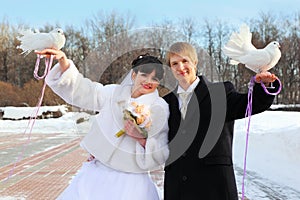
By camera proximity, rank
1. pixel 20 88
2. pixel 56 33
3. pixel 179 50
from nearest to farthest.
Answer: pixel 56 33
pixel 179 50
pixel 20 88

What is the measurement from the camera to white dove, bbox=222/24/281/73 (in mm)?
2045

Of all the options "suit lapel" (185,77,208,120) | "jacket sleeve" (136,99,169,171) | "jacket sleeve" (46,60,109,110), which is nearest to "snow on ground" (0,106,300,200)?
"jacket sleeve" (46,60,109,110)

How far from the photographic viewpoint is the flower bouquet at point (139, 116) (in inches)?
83.0

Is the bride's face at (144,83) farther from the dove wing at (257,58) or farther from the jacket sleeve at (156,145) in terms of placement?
the dove wing at (257,58)

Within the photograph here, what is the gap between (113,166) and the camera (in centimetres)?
223

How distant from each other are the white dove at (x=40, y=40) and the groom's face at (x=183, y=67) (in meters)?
0.64

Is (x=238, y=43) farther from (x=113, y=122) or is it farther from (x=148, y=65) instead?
(x=113, y=122)

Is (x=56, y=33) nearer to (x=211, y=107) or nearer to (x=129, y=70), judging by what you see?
(x=129, y=70)

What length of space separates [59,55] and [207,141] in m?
0.97

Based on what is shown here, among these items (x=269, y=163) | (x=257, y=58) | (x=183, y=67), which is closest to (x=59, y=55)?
(x=183, y=67)

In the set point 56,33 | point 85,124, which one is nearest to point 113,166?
point 85,124

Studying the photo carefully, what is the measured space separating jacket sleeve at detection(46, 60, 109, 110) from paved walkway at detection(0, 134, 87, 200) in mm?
3385

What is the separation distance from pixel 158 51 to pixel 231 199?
968mm

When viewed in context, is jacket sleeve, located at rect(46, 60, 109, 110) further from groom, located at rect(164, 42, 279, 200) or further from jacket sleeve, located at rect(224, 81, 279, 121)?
jacket sleeve, located at rect(224, 81, 279, 121)
